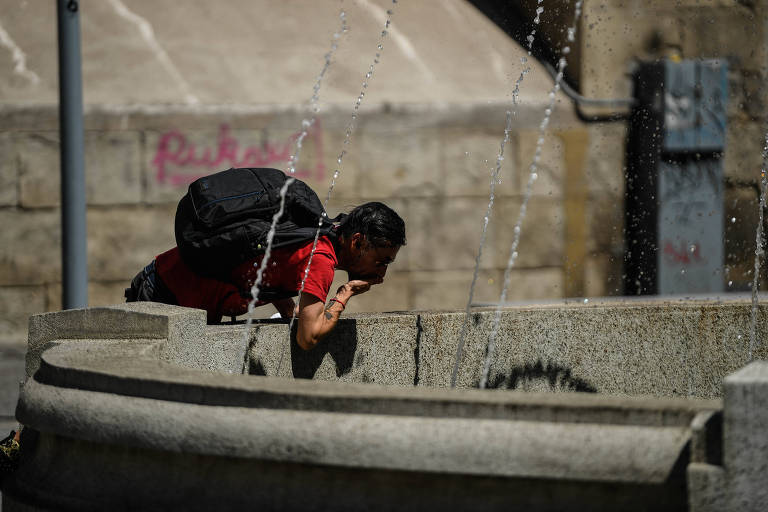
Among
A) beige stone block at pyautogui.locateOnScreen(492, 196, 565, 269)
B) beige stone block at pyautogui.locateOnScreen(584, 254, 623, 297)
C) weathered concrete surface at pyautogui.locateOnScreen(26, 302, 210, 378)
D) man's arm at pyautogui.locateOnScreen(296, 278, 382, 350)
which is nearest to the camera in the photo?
weathered concrete surface at pyautogui.locateOnScreen(26, 302, 210, 378)

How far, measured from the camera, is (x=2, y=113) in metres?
9.25

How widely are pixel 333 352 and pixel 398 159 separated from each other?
6151 millimetres

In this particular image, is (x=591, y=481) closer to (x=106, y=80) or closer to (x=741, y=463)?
(x=741, y=463)

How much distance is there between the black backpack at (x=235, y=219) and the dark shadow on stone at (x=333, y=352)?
360 millimetres

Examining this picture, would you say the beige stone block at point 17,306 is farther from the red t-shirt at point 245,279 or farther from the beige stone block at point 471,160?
the red t-shirt at point 245,279

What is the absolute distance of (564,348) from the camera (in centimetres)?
420

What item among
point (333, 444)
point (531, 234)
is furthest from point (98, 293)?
point (333, 444)

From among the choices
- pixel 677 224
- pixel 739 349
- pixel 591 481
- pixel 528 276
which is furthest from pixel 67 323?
pixel 677 224

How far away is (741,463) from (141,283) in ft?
8.63

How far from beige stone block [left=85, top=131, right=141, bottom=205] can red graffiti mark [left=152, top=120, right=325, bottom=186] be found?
20 cm

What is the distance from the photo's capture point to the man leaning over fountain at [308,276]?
375 cm

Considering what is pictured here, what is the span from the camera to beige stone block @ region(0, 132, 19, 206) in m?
9.26

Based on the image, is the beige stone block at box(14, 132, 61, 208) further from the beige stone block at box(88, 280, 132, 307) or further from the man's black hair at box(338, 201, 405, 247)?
the man's black hair at box(338, 201, 405, 247)

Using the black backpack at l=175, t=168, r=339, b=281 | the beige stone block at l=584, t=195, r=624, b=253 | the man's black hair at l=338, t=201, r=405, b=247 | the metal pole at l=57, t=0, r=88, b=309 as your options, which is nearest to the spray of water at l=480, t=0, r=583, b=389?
the beige stone block at l=584, t=195, r=624, b=253
